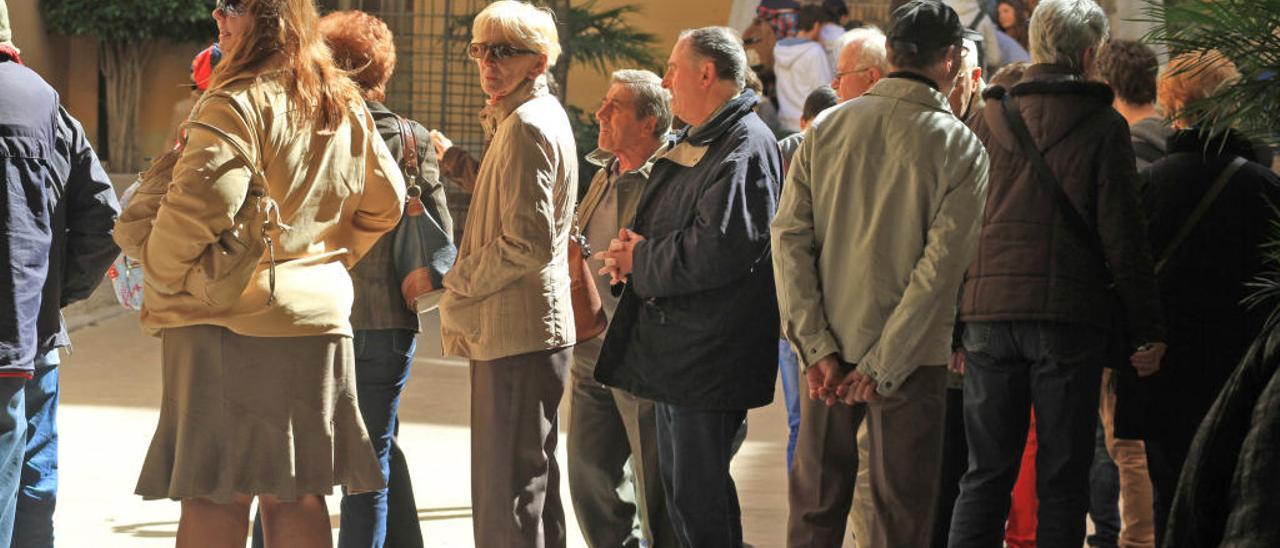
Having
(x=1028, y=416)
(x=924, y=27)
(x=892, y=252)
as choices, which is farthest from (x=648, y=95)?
(x=1028, y=416)

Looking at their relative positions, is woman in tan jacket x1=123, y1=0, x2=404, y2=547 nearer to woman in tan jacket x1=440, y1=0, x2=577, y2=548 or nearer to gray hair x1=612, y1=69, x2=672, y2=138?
woman in tan jacket x1=440, y1=0, x2=577, y2=548

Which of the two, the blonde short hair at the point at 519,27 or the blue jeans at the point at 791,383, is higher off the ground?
the blonde short hair at the point at 519,27

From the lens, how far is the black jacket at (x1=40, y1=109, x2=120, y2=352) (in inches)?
174

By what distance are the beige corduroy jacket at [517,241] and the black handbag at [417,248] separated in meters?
0.24

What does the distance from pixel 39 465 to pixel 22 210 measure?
2.39ft

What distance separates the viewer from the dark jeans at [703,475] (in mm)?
4195

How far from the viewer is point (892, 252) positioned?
155 inches

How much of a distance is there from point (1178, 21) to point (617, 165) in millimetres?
3115

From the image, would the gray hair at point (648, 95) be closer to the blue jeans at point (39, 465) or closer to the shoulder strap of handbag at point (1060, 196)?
the shoulder strap of handbag at point (1060, 196)

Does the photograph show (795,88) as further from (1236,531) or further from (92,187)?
(1236,531)

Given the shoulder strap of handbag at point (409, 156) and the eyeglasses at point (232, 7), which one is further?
the shoulder strap of handbag at point (409, 156)

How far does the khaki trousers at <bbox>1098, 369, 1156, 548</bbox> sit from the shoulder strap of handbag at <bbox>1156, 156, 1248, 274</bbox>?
24.9 inches

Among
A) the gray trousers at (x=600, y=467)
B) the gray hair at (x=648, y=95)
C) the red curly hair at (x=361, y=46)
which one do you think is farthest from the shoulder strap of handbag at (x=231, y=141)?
the gray trousers at (x=600, y=467)

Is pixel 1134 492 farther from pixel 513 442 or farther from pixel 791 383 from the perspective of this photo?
pixel 513 442
